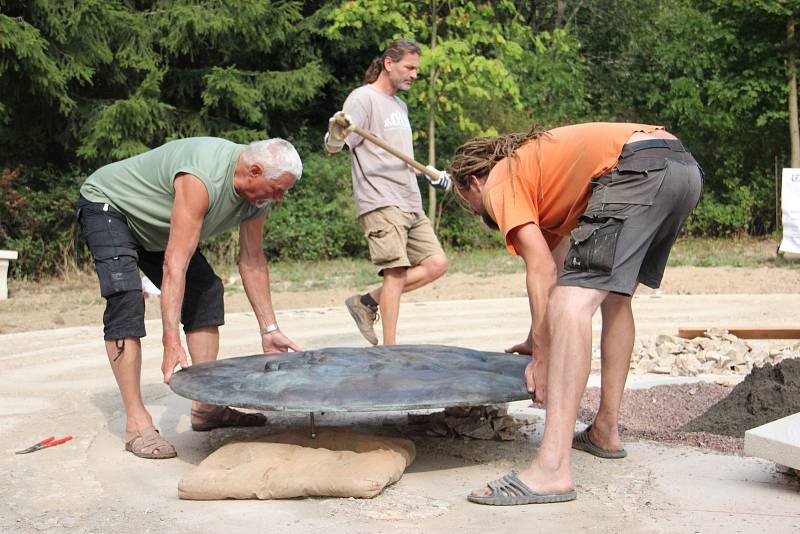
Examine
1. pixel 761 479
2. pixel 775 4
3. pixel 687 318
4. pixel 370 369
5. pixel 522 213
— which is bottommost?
pixel 687 318

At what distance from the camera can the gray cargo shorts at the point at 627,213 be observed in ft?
10.4

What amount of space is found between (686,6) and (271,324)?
15.2m

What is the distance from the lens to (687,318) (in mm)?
7555

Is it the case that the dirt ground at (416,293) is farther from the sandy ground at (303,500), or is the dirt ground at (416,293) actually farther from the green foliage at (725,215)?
the green foliage at (725,215)

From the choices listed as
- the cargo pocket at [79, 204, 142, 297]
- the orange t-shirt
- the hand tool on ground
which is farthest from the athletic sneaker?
the orange t-shirt

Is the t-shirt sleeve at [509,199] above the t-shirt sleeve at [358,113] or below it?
below

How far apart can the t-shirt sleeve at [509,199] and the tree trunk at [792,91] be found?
11288mm

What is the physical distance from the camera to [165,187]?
4023 millimetres

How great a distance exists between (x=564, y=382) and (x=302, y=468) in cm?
97

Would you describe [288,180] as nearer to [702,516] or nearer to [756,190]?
[702,516]

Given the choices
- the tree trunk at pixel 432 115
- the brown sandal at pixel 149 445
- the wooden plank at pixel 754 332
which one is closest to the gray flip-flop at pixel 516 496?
the brown sandal at pixel 149 445

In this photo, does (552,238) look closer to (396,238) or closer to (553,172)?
(553,172)

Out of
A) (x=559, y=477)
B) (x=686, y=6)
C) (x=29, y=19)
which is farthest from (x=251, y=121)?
(x=559, y=477)

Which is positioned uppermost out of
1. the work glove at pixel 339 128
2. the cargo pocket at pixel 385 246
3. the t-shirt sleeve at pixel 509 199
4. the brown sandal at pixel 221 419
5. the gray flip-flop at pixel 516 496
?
the work glove at pixel 339 128
